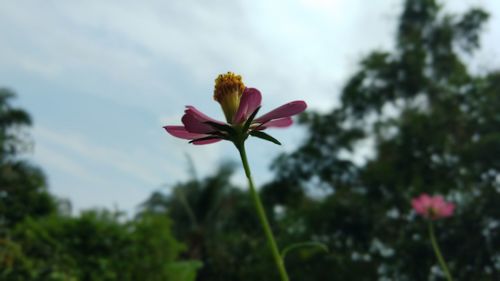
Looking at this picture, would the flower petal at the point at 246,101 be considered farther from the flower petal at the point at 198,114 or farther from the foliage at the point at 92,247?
the foliage at the point at 92,247

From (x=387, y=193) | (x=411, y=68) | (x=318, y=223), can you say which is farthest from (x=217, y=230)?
(x=411, y=68)

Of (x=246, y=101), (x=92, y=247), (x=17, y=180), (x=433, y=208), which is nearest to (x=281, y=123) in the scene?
(x=246, y=101)

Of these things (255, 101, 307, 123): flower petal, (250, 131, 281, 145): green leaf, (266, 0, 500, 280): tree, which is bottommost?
(250, 131, 281, 145): green leaf

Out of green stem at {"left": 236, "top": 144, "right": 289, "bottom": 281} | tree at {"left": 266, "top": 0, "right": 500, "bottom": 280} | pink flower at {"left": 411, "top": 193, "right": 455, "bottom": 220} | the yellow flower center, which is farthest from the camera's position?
tree at {"left": 266, "top": 0, "right": 500, "bottom": 280}

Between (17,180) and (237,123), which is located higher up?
(17,180)

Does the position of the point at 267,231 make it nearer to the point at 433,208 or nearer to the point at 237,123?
the point at 237,123

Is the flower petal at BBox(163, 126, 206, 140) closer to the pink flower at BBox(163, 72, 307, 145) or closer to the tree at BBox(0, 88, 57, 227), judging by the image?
the pink flower at BBox(163, 72, 307, 145)

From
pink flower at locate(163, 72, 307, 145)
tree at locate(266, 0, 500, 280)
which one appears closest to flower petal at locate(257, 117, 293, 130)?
pink flower at locate(163, 72, 307, 145)

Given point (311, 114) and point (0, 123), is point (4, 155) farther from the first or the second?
point (311, 114)
